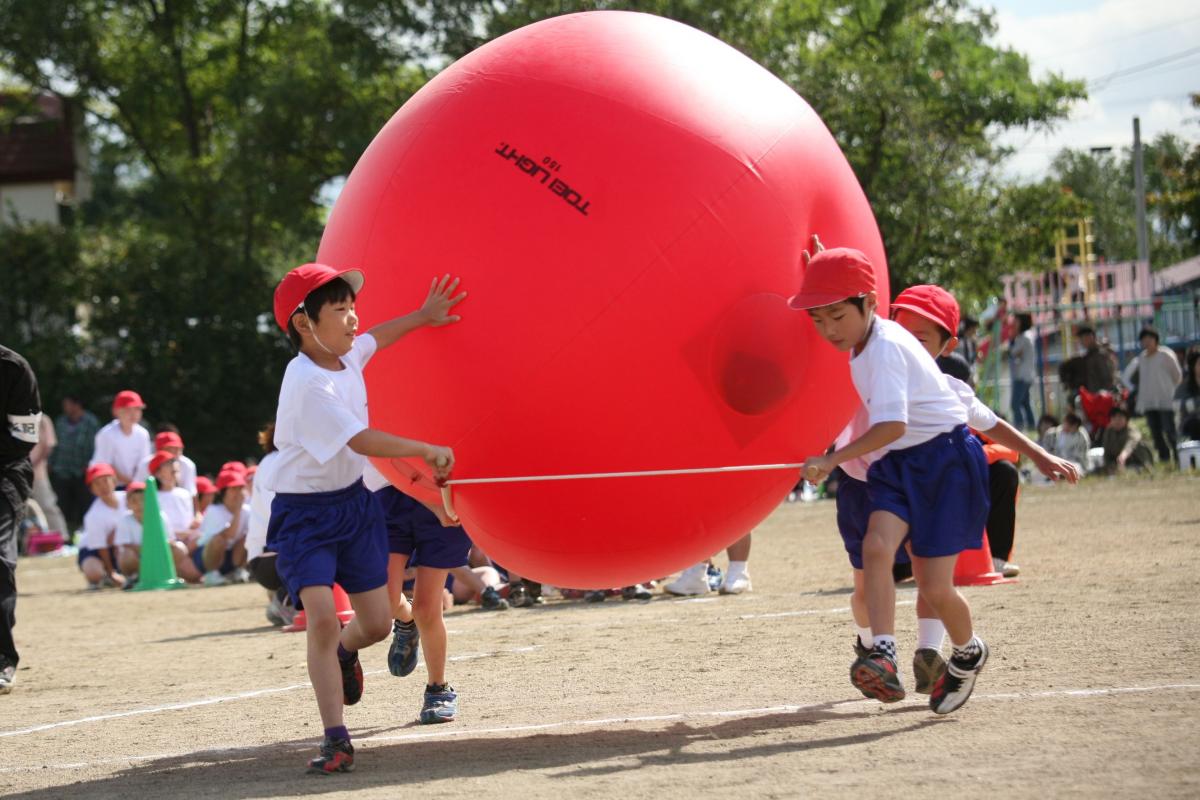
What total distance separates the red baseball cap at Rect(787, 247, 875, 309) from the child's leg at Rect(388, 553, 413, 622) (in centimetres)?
217

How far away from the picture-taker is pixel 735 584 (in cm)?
1062

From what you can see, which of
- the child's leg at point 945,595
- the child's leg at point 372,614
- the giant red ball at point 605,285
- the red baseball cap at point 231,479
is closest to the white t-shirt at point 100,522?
the red baseball cap at point 231,479

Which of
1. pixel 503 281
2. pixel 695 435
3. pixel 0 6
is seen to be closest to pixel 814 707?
pixel 695 435

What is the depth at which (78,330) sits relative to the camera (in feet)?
90.6

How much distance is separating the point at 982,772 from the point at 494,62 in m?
3.07

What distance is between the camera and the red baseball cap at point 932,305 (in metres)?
6.42

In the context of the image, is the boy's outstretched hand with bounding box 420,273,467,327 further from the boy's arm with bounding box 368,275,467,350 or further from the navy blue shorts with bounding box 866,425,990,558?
the navy blue shorts with bounding box 866,425,990,558

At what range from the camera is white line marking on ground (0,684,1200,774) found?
5785 mm

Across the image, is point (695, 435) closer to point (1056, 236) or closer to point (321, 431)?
point (321, 431)

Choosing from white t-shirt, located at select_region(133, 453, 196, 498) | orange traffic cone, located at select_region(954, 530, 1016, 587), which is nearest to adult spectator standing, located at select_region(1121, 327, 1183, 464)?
orange traffic cone, located at select_region(954, 530, 1016, 587)

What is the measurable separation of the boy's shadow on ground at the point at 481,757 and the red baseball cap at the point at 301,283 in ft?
5.37

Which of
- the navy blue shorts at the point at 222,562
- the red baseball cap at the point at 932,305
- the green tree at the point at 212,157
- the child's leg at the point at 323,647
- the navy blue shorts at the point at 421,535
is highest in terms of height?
the green tree at the point at 212,157

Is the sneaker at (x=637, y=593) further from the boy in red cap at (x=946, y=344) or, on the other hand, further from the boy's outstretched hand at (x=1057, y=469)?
the boy's outstretched hand at (x=1057, y=469)

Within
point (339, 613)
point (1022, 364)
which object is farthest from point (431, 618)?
point (1022, 364)
